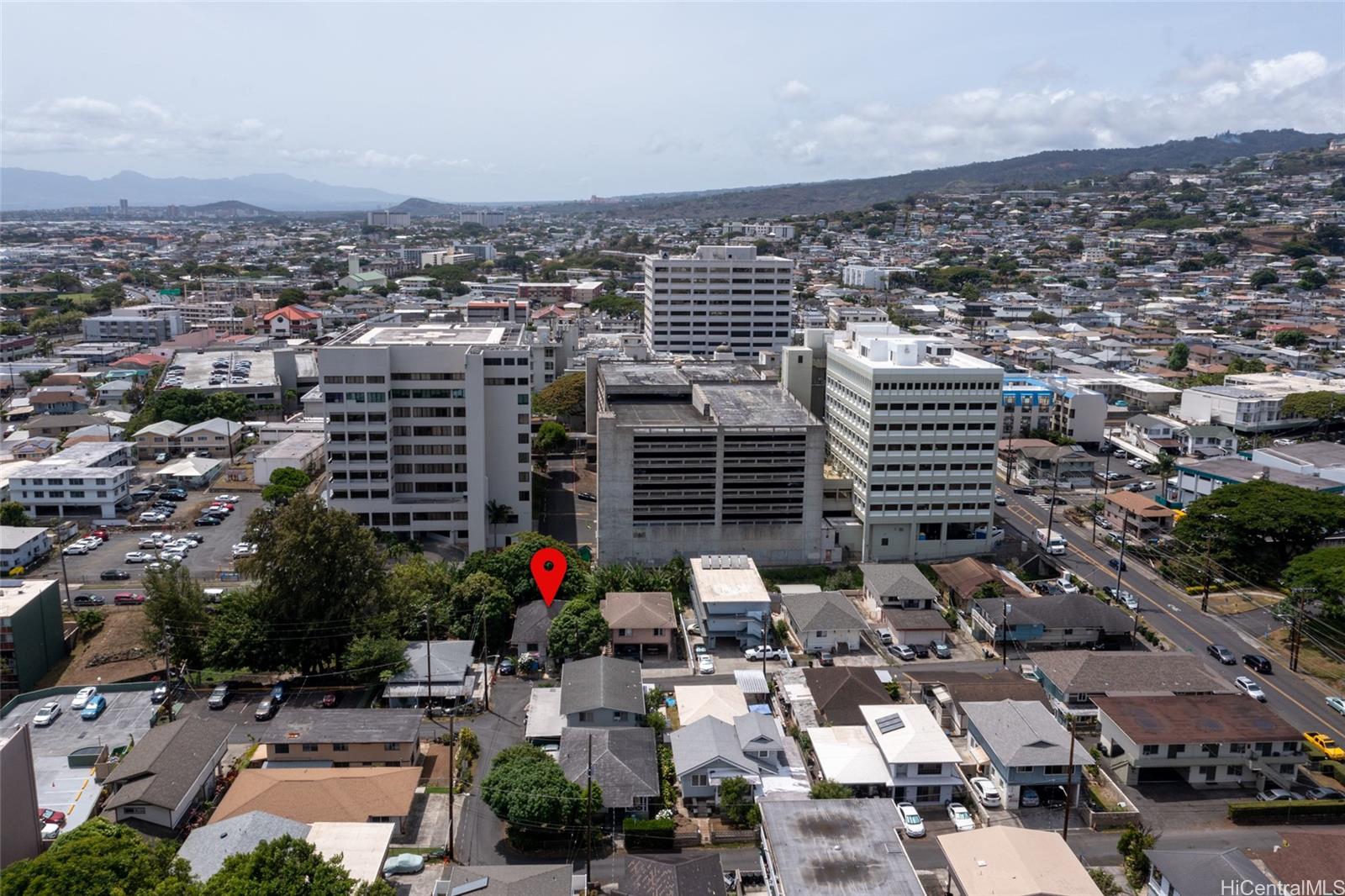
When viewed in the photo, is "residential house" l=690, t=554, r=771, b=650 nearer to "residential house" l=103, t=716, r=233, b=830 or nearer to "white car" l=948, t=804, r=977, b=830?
"white car" l=948, t=804, r=977, b=830

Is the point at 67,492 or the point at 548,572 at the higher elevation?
the point at 67,492

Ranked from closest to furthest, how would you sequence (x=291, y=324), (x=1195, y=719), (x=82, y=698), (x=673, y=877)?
(x=673, y=877), (x=1195, y=719), (x=82, y=698), (x=291, y=324)

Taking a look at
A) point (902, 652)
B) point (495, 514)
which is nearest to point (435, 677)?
point (495, 514)

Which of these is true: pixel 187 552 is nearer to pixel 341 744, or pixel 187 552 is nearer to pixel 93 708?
pixel 93 708

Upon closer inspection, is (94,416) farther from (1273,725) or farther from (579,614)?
(1273,725)

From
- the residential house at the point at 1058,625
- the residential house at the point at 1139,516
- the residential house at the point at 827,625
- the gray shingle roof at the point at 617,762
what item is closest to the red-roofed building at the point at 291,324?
the residential house at the point at 827,625

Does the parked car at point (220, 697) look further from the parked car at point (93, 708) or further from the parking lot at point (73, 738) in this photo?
the parked car at point (93, 708)

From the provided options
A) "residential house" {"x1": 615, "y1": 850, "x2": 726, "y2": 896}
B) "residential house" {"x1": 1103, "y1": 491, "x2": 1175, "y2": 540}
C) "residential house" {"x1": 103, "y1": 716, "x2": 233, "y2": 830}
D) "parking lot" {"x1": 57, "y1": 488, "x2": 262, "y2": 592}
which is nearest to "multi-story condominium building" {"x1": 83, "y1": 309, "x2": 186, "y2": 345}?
"parking lot" {"x1": 57, "y1": 488, "x2": 262, "y2": 592}
